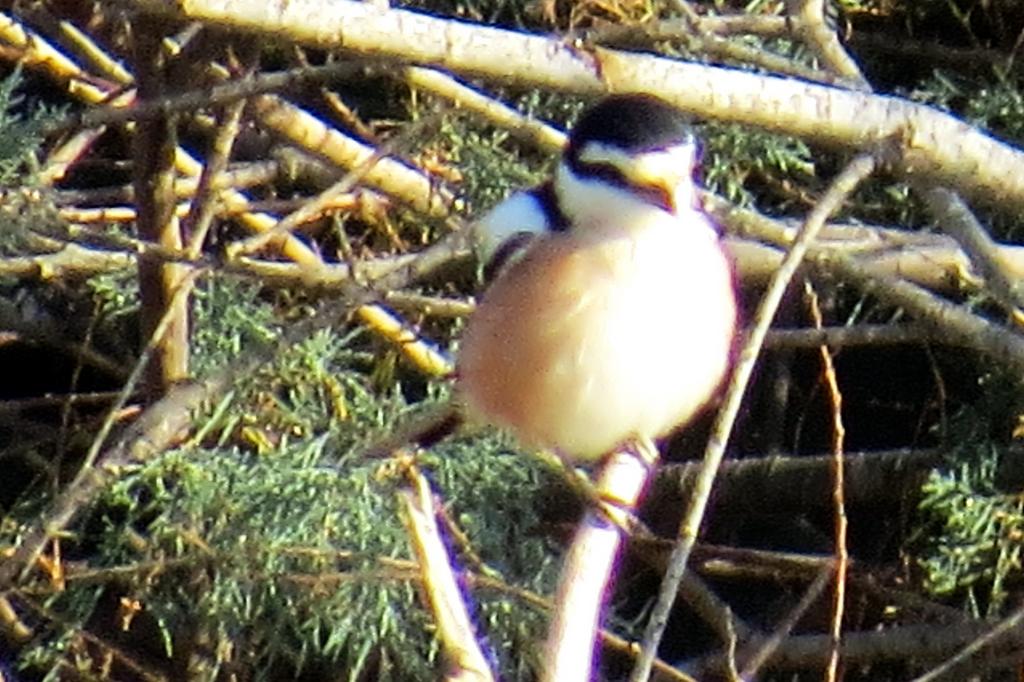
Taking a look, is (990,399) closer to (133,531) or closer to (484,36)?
(133,531)

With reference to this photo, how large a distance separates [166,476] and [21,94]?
2.09 ft

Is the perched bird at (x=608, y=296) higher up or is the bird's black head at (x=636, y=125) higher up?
the bird's black head at (x=636, y=125)

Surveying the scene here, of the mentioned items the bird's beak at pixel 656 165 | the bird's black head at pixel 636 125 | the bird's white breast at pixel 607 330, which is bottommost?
the bird's white breast at pixel 607 330

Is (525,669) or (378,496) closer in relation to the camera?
(378,496)

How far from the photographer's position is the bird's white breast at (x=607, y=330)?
218cm

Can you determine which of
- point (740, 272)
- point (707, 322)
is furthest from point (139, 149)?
point (707, 322)

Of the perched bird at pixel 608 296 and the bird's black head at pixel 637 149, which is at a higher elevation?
the bird's black head at pixel 637 149

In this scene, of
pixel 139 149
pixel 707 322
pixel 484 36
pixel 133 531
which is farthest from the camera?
pixel 133 531

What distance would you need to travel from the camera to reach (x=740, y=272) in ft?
8.71

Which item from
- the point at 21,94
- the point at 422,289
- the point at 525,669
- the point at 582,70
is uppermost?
the point at 582,70

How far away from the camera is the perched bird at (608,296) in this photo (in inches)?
85.4

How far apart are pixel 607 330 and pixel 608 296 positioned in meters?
0.03

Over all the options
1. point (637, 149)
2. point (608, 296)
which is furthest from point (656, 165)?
point (608, 296)

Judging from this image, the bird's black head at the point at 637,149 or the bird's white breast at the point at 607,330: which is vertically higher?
the bird's black head at the point at 637,149
